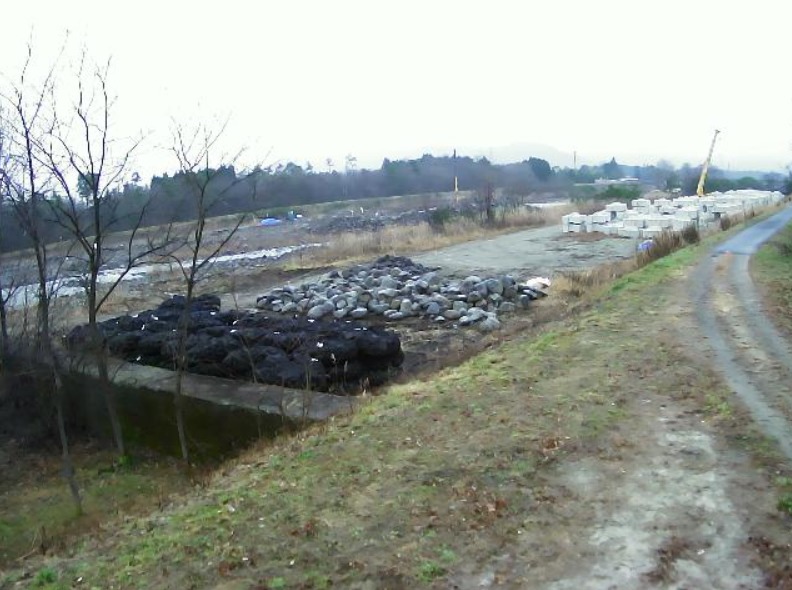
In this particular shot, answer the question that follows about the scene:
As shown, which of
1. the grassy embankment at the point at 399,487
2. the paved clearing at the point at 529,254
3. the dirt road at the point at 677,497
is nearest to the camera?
the dirt road at the point at 677,497

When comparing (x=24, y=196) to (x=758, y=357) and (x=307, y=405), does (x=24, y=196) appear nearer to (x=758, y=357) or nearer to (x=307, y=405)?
(x=307, y=405)

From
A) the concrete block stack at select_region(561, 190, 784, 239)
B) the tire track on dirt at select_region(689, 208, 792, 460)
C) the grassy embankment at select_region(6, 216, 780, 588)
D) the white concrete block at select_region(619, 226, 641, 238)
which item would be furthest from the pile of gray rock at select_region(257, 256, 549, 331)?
the white concrete block at select_region(619, 226, 641, 238)

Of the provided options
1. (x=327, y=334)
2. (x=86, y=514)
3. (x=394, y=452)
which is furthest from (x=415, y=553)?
(x=327, y=334)

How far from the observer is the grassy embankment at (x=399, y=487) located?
15.7 feet

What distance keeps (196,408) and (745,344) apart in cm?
698

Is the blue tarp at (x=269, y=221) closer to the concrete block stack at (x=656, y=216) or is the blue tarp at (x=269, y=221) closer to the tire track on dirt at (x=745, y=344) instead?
the concrete block stack at (x=656, y=216)

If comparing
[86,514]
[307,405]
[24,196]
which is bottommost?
[86,514]

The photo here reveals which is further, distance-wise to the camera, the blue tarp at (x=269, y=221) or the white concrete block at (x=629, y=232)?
the blue tarp at (x=269, y=221)

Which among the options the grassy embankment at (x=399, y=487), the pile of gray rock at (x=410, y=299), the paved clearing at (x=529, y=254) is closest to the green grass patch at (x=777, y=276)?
the grassy embankment at (x=399, y=487)

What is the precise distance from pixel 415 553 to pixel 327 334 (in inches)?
331

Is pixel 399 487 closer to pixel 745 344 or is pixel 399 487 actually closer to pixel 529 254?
pixel 745 344

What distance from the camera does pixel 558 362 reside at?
9344 mm

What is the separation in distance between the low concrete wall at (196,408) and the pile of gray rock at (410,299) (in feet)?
22.2

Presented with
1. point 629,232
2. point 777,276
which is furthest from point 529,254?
point 777,276
